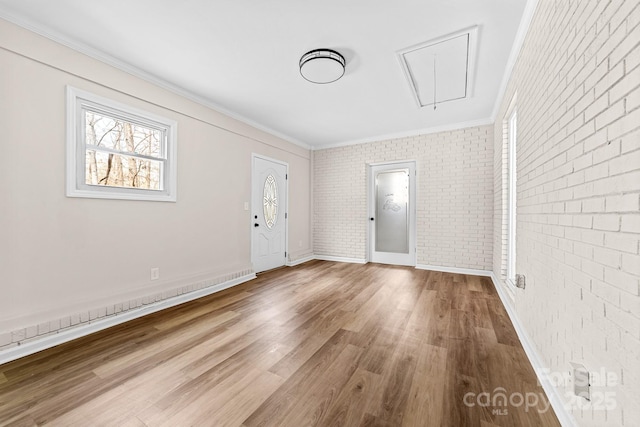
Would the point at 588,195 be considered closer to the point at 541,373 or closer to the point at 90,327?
the point at 541,373

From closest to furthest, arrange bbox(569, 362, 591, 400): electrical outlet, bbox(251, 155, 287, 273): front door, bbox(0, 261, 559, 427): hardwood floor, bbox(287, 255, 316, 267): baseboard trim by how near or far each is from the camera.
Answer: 1. bbox(569, 362, 591, 400): electrical outlet
2. bbox(0, 261, 559, 427): hardwood floor
3. bbox(251, 155, 287, 273): front door
4. bbox(287, 255, 316, 267): baseboard trim

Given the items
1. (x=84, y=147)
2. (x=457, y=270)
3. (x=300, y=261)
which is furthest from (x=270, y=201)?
(x=457, y=270)

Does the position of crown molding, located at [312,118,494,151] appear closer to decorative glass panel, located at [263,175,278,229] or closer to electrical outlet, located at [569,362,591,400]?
decorative glass panel, located at [263,175,278,229]

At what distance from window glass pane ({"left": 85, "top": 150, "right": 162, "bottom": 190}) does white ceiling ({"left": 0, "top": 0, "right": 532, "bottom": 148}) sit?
1.00 metres

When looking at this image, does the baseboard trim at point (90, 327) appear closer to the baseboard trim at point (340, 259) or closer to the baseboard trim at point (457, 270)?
the baseboard trim at point (340, 259)

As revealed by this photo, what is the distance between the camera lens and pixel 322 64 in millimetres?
2594

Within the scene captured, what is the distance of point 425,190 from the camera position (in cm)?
502

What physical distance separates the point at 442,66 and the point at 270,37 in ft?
6.18

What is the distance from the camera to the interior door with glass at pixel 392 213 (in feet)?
17.2

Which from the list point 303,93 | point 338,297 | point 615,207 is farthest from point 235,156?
point 615,207

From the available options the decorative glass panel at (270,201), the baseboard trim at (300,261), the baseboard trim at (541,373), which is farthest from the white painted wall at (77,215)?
the baseboard trim at (541,373)

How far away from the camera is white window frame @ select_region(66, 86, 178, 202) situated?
2383 mm

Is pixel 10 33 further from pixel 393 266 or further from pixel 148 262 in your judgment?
pixel 393 266

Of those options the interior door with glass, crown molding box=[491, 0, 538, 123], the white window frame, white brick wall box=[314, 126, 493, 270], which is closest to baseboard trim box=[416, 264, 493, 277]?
white brick wall box=[314, 126, 493, 270]
